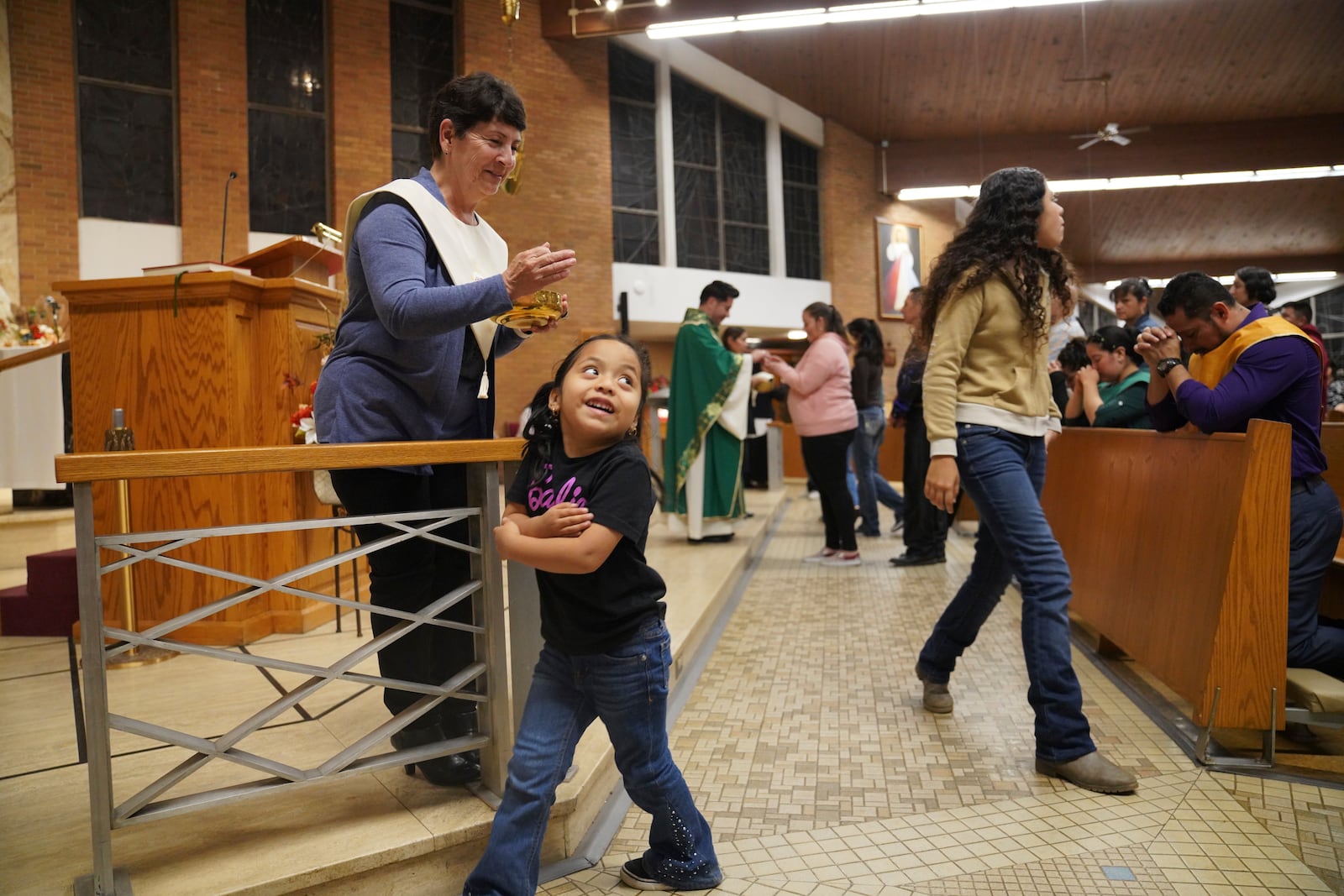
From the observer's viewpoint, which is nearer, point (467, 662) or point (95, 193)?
point (467, 662)

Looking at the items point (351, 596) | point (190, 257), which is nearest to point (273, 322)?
point (351, 596)

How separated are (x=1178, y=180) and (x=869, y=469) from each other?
9.71 meters

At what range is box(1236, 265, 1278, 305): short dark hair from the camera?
3.54 meters

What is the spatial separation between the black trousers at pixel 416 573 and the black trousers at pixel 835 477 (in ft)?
11.2

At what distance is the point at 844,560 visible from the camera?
5008 millimetres

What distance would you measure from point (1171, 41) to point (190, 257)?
10.7m

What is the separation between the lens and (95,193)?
8.72 meters

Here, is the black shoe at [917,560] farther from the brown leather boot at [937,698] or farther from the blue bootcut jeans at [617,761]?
the blue bootcut jeans at [617,761]

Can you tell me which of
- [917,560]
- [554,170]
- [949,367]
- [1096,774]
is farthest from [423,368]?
[554,170]

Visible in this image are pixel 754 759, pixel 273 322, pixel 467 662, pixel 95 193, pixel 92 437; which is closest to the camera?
pixel 467 662

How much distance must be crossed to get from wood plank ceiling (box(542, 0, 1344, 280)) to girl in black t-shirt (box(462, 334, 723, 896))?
28.3 feet

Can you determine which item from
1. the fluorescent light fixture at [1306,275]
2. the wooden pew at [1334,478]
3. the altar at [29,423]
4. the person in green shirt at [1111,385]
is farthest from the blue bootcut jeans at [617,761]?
the fluorescent light fixture at [1306,275]

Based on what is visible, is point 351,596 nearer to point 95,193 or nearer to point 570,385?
point 570,385

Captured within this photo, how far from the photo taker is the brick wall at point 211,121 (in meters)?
8.96
